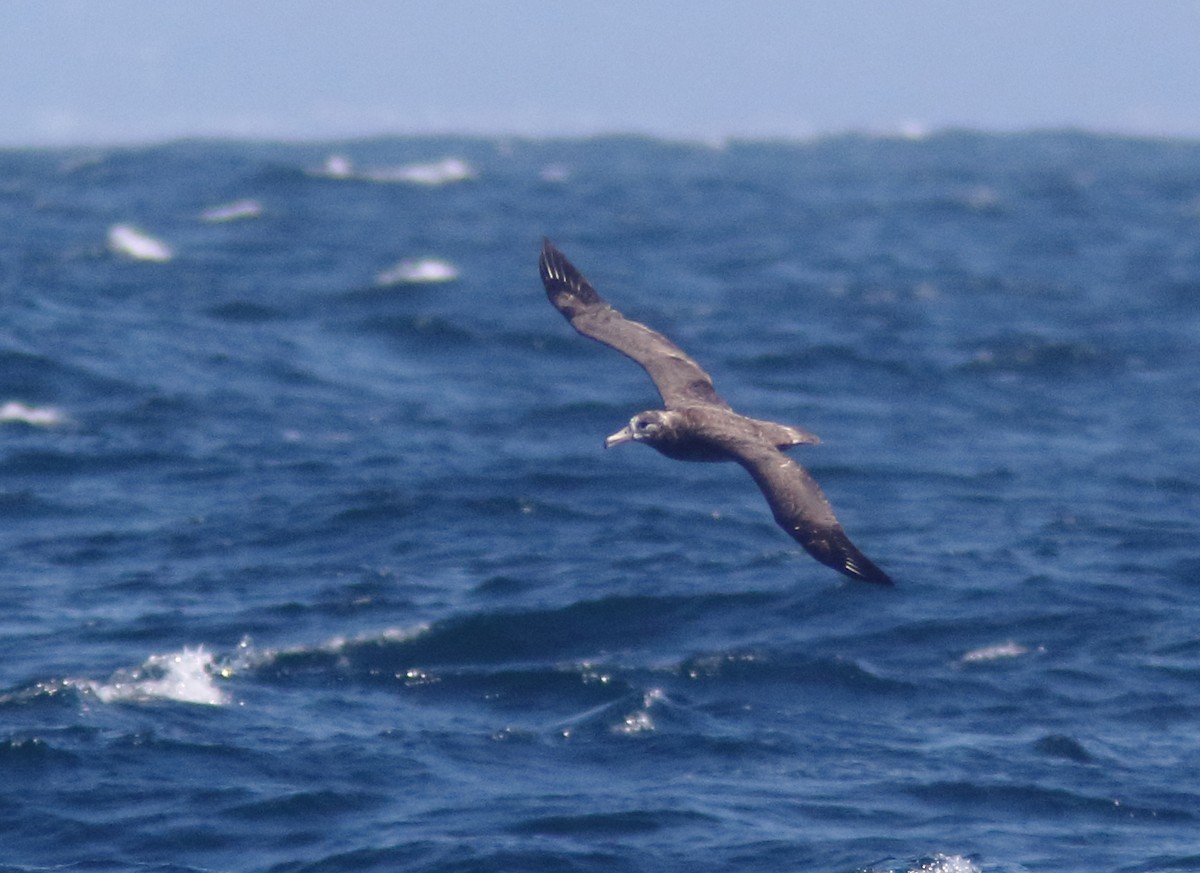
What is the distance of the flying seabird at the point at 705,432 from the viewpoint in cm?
1154

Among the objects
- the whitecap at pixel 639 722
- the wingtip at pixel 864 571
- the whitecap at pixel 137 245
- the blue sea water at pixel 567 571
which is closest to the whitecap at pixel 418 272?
the blue sea water at pixel 567 571

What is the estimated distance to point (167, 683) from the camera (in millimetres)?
15414

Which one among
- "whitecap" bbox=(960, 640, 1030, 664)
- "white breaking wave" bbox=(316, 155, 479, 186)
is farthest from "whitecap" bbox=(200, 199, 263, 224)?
"whitecap" bbox=(960, 640, 1030, 664)

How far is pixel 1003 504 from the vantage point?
72.3 ft

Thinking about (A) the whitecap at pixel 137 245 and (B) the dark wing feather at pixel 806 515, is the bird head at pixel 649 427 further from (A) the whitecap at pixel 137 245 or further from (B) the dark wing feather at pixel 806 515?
(A) the whitecap at pixel 137 245

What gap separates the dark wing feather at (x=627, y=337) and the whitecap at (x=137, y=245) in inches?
870

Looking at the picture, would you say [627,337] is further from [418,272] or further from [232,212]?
[232,212]

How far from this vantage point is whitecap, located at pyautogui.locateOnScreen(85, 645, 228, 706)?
15117 mm

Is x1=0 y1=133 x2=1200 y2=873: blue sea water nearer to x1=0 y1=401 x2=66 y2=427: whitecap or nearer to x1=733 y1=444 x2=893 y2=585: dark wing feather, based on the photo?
x1=0 y1=401 x2=66 y2=427: whitecap

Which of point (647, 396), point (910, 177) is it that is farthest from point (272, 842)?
point (910, 177)

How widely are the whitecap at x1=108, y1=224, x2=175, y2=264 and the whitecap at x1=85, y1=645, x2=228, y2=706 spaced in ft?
70.1

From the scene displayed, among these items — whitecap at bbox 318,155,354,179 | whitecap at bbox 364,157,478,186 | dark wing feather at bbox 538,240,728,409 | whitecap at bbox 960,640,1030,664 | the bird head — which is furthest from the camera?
whitecap at bbox 364,157,478,186

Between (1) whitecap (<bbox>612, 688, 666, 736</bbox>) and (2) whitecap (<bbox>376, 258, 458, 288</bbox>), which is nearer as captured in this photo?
(1) whitecap (<bbox>612, 688, 666, 736</bbox>)

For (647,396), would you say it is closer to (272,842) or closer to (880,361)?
(880,361)
